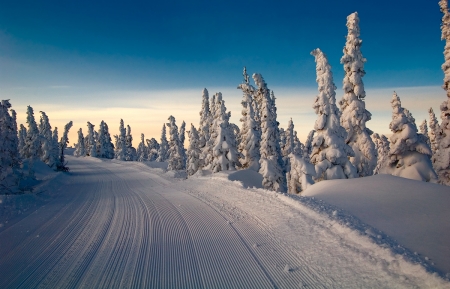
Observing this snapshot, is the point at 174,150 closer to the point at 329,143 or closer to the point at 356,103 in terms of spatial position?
the point at 356,103

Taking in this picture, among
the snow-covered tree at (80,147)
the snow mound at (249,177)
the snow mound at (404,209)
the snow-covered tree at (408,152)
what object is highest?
the snow-covered tree at (80,147)

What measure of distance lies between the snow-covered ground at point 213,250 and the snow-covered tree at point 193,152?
28.0m

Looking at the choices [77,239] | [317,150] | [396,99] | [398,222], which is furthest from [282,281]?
[396,99]

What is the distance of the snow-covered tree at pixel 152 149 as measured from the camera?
9955 cm

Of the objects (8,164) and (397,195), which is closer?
(397,195)

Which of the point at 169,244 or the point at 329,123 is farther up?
the point at 329,123

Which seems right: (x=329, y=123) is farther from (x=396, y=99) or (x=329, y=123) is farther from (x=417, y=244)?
(x=417, y=244)

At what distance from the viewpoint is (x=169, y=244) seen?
7363 mm

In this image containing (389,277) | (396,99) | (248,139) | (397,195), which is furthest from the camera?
(248,139)

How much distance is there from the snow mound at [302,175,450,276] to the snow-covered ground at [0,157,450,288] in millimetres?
116

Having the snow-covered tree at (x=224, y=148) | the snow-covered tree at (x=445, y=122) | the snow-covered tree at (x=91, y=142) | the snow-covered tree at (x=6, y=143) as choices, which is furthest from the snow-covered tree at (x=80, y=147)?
the snow-covered tree at (x=445, y=122)

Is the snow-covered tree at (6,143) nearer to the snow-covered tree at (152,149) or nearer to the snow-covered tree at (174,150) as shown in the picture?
the snow-covered tree at (174,150)

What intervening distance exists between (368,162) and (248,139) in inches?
527

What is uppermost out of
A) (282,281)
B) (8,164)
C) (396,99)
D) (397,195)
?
→ (396,99)
